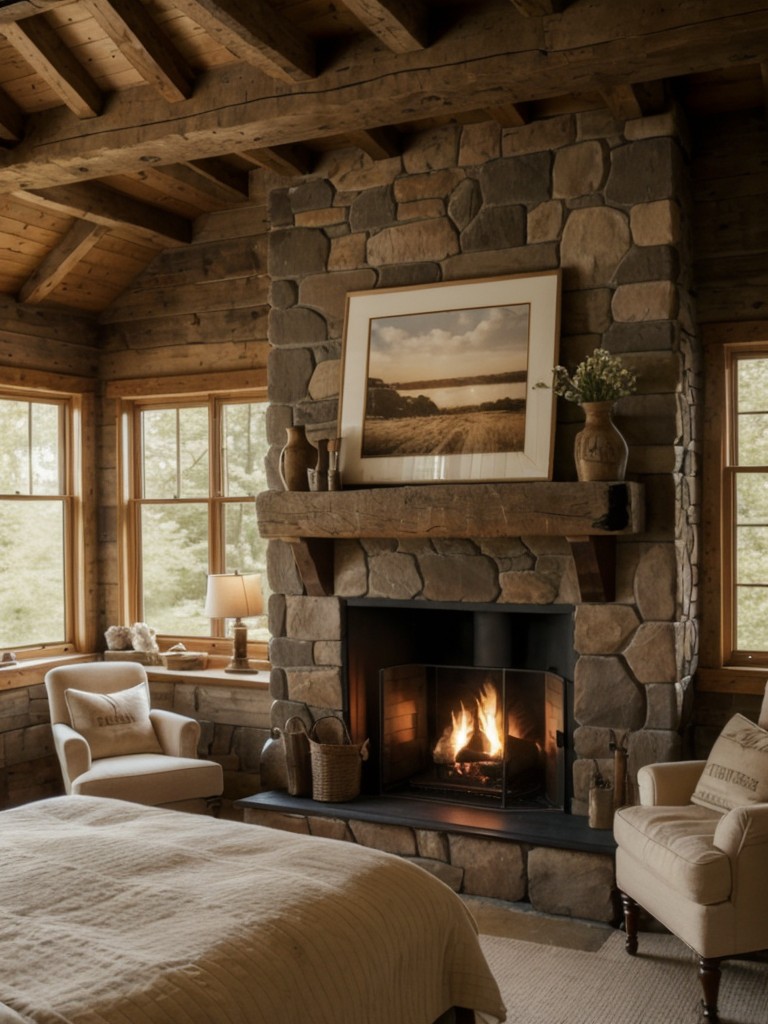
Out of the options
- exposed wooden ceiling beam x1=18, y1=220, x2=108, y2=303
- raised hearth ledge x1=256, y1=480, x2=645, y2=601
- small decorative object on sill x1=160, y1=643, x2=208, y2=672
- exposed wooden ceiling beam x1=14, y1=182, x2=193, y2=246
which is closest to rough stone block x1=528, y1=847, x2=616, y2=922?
raised hearth ledge x1=256, y1=480, x2=645, y2=601

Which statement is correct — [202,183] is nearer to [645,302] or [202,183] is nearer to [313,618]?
[313,618]

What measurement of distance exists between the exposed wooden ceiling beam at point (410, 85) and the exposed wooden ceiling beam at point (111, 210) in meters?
0.60

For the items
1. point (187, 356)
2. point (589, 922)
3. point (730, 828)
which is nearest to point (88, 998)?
point (730, 828)

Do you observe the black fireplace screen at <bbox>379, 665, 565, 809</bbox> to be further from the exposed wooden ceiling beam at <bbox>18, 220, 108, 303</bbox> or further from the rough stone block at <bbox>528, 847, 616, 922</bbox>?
the exposed wooden ceiling beam at <bbox>18, 220, 108, 303</bbox>

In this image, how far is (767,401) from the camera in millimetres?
4801

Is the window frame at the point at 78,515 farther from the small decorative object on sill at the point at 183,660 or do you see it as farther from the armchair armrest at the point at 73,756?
the armchair armrest at the point at 73,756

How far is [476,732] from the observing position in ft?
16.5

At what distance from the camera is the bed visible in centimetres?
206

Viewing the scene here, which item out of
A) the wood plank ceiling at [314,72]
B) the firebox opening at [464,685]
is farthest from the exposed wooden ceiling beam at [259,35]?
the firebox opening at [464,685]

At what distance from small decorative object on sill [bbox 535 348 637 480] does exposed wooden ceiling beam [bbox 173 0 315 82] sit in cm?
157

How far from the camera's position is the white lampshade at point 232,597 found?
5547mm

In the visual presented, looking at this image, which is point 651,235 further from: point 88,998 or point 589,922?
point 88,998

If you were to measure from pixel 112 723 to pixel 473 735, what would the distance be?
71.1 inches

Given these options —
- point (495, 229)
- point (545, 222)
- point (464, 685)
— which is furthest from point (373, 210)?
point (464, 685)
